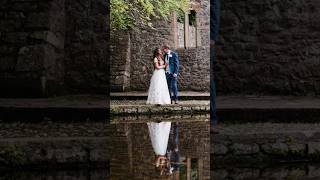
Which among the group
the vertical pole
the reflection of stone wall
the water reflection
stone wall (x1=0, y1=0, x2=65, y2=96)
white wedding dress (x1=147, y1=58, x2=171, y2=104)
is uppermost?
the vertical pole

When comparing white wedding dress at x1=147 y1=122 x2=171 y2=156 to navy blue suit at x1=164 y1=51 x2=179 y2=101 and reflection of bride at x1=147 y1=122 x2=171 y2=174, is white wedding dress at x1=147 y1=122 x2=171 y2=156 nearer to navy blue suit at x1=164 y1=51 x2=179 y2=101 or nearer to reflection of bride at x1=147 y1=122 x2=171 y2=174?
reflection of bride at x1=147 y1=122 x2=171 y2=174

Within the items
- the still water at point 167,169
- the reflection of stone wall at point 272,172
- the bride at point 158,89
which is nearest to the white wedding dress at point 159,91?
the bride at point 158,89

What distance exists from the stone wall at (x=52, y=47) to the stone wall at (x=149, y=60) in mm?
7092

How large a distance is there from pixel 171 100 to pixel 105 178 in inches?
307

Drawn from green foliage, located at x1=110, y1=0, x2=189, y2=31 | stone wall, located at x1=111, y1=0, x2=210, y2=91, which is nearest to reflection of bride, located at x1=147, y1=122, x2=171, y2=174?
stone wall, located at x1=111, y1=0, x2=210, y2=91

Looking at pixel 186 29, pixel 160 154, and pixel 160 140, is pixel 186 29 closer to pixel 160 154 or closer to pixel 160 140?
pixel 160 140

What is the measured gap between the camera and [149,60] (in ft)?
51.0

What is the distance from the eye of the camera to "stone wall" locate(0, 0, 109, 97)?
5.97m

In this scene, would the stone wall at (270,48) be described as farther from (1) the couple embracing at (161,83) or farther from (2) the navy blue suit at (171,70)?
(2) the navy blue suit at (171,70)

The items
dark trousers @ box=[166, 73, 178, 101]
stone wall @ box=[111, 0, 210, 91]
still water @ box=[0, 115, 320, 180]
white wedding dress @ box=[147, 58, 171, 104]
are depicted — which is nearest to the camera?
still water @ box=[0, 115, 320, 180]

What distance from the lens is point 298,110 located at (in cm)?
488

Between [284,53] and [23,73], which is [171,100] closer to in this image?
[284,53]

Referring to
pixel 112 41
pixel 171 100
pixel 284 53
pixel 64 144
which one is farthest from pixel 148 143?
pixel 112 41

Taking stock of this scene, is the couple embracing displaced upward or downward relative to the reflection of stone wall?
upward
